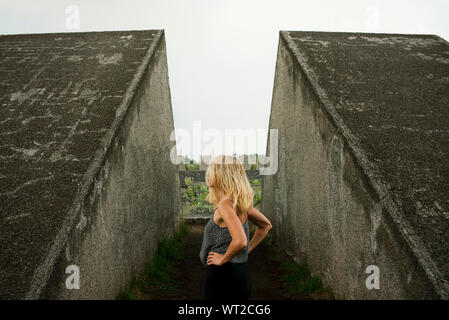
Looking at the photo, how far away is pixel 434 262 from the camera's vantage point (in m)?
2.52

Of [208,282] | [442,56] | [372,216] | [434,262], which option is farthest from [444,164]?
[442,56]

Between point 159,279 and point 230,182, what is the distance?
10.2ft

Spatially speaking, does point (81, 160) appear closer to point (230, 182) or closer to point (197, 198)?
point (230, 182)

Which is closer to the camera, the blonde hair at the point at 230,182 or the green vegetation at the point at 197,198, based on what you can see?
the blonde hair at the point at 230,182

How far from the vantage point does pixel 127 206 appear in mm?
4324

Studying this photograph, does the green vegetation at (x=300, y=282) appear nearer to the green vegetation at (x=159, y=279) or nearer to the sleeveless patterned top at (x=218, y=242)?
the green vegetation at (x=159, y=279)

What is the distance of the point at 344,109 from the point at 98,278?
10.5 ft

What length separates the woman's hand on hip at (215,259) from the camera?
2.54 meters

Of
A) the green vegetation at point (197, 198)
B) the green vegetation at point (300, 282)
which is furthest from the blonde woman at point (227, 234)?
A: the green vegetation at point (197, 198)

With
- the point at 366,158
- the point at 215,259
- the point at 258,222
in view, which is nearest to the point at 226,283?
the point at 215,259

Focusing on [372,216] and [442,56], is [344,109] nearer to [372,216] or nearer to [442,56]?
[372,216]

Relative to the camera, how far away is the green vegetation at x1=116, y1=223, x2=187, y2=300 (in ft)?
14.3

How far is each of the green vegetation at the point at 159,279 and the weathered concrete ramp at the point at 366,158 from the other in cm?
197

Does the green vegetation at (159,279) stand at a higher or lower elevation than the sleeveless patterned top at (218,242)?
lower
